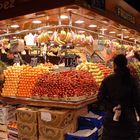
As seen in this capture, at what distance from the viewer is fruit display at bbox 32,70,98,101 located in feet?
14.2

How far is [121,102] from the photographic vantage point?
11.3 feet

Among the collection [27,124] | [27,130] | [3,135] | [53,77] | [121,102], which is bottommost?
[3,135]

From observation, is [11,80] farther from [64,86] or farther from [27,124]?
[64,86]

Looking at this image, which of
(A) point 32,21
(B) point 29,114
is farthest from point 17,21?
(B) point 29,114

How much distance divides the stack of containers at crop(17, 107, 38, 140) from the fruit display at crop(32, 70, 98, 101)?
13.2 inches

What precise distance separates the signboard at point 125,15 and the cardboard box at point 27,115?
3.14m

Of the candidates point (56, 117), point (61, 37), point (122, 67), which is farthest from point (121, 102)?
point (61, 37)

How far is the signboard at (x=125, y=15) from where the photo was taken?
6.20 meters

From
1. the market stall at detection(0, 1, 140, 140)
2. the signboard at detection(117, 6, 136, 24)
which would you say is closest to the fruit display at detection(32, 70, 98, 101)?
the market stall at detection(0, 1, 140, 140)

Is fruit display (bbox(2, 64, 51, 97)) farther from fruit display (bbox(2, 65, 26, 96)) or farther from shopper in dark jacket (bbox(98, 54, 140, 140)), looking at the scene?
shopper in dark jacket (bbox(98, 54, 140, 140))

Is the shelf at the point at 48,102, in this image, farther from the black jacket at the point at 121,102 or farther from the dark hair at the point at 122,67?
Result: the dark hair at the point at 122,67

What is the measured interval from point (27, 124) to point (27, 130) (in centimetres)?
10

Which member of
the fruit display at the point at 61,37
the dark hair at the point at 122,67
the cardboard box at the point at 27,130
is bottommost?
the cardboard box at the point at 27,130

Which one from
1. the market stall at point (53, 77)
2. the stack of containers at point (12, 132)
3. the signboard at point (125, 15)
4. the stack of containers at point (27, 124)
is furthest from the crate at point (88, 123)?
the signboard at point (125, 15)
